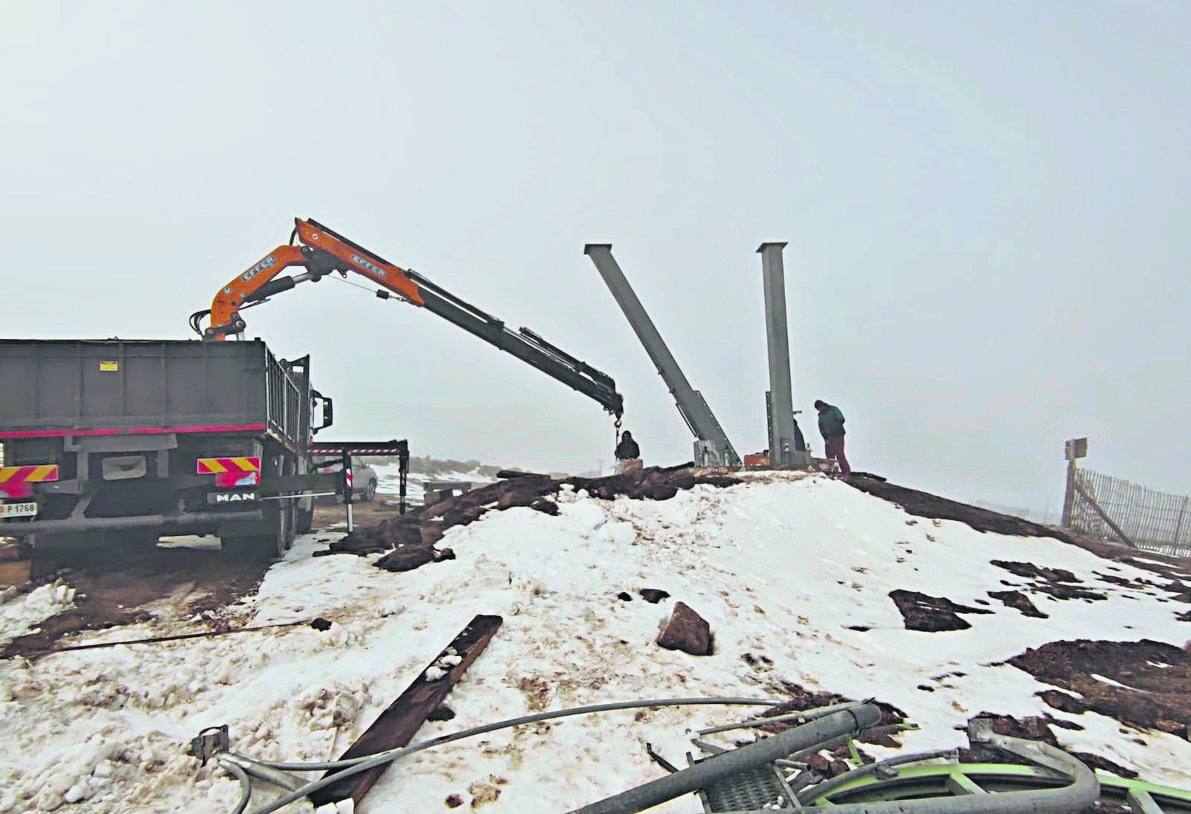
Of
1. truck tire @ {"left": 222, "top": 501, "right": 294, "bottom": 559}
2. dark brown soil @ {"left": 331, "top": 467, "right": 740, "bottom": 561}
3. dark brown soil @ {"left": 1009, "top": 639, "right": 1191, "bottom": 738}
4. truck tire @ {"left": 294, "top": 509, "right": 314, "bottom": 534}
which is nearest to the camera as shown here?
dark brown soil @ {"left": 1009, "top": 639, "right": 1191, "bottom": 738}

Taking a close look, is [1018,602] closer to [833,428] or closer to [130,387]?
[833,428]

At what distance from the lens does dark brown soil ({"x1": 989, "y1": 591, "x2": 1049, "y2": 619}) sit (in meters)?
7.73

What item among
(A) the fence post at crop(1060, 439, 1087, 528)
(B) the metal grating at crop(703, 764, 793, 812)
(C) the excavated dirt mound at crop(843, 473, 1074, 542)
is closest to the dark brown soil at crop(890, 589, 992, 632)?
(C) the excavated dirt mound at crop(843, 473, 1074, 542)

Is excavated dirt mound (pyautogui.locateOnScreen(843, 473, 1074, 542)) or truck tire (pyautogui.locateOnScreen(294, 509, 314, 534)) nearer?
excavated dirt mound (pyautogui.locateOnScreen(843, 473, 1074, 542))

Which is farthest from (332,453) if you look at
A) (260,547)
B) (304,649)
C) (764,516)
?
(304,649)


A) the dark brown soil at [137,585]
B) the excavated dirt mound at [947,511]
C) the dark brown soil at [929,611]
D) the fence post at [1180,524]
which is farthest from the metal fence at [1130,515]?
the dark brown soil at [137,585]

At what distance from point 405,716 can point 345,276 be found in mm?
10737

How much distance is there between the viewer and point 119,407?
821cm

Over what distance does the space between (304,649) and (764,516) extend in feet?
22.1

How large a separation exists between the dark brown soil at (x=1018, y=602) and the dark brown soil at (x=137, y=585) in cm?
780

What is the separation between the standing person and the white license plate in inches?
508

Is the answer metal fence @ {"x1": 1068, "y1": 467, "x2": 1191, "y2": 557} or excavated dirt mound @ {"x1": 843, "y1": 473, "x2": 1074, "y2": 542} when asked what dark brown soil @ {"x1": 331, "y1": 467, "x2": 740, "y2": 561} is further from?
metal fence @ {"x1": 1068, "y1": 467, "x2": 1191, "y2": 557}

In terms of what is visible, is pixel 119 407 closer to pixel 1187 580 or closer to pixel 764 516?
pixel 764 516

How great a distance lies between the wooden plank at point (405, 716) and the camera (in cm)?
348
